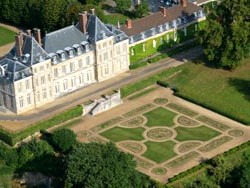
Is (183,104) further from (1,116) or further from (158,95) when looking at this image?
(1,116)

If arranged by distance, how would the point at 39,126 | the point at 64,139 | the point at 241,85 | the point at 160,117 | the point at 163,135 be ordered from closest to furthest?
the point at 64,139
the point at 163,135
the point at 39,126
the point at 160,117
the point at 241,85

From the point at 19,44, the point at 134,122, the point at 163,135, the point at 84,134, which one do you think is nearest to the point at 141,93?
the point at 134,122

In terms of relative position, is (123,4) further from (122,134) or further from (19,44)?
(122,134)

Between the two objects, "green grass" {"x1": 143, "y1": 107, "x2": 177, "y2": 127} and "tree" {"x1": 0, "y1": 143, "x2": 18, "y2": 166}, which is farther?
"green grass" {"x1": 143, "y1": 107, "x2": 177, "y2": 127}

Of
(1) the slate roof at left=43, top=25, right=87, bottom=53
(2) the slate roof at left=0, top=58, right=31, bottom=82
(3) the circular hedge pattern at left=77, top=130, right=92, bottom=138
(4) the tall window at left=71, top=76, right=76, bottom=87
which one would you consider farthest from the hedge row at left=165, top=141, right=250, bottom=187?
(1) the slate roof at left=43, top=25, right=87, bottom=53

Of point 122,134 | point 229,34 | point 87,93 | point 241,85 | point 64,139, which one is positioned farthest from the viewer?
point 229,34

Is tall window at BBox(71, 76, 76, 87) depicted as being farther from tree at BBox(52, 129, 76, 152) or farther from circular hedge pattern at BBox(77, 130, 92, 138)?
tree at BBox(52, 129, 76, 152)

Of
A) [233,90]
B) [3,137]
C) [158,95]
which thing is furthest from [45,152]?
[233,90]
